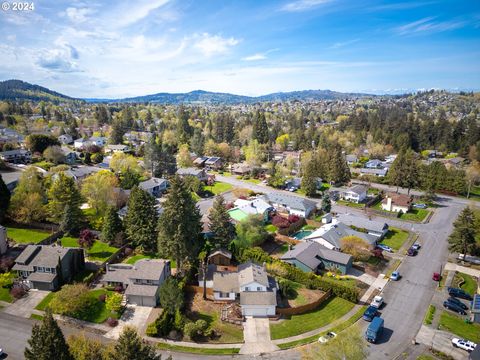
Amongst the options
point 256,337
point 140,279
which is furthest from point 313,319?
point 140,279

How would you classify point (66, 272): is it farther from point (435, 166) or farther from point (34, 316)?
point (435, 166)

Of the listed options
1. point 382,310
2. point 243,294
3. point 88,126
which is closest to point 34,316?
point 243,294

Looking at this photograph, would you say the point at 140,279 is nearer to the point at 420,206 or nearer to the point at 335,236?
the point at 335,236

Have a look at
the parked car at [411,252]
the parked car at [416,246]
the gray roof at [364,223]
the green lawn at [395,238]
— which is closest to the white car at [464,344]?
the parked car at [411,252]

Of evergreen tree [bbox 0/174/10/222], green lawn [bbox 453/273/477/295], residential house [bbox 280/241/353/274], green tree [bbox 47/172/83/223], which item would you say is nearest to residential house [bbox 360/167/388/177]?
green lawn [bbox 453/273/477/295]

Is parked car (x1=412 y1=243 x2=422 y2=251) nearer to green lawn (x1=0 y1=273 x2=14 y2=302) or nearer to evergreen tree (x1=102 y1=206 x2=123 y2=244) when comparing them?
evergreen tree (x1=102 y1=206 x2=123 y2=244)
